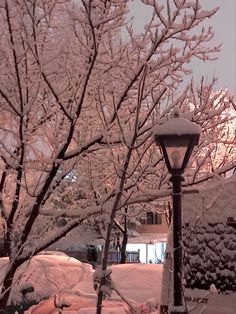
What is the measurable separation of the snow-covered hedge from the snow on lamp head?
2404 mm

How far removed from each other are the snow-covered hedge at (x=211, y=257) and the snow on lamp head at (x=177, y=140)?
7.89ft

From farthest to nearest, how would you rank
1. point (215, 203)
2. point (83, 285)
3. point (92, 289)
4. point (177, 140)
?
1. point (83, 285)
2. point (92, 289)
3. point (215, 203)
4. point (177, 140)

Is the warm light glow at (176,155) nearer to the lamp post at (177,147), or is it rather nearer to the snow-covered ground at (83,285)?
the lamp post at (177,147)

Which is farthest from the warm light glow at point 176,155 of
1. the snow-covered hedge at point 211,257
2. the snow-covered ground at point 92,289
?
the snow-covered ground at point 92,289

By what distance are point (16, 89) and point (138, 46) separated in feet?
6.09

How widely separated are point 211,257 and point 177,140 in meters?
3.05

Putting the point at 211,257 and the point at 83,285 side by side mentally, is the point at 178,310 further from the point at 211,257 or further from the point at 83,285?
the point at 83,285

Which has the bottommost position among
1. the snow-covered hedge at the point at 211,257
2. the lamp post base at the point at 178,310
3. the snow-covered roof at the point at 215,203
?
the lamp post base at the point at 178,310

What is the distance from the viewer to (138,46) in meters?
7.52

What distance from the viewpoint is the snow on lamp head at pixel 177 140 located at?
19.1 feet

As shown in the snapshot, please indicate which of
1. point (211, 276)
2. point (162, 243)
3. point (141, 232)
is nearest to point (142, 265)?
point (211, 276)

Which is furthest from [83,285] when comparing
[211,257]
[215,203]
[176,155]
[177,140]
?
[177,140]

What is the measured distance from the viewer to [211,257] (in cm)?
831

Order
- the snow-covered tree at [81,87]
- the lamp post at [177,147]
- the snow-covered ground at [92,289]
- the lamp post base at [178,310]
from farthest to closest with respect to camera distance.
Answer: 1. the snow-covered ground at [92,289]
2. the snow-covered tree at [81,87]
3. the lamp post at [177,147]
4. the lamp post base at [178,310]
